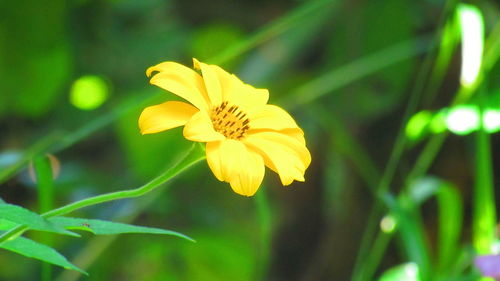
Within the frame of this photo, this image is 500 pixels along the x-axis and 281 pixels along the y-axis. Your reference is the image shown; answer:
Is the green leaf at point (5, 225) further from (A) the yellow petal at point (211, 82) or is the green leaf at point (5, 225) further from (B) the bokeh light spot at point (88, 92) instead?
(B) the bokeh light spot at point (88, 92)

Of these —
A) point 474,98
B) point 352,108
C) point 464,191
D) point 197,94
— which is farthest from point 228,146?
point 464,191

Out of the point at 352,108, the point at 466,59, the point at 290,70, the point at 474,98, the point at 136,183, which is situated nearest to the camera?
the point at 466,59

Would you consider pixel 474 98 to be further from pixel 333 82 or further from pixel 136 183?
pixel 136 183

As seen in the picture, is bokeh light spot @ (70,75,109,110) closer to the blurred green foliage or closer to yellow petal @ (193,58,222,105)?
the blurred green foliage

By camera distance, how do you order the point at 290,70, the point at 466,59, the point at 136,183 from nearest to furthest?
the point at 466,59 → the point at 136,183 → the point at 290,70

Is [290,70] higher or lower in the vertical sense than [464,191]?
higher

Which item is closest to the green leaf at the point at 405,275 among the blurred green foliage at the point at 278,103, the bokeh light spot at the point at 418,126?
the blurred green foliage at the point at 278,103

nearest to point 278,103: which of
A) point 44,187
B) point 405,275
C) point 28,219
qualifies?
point 405,275

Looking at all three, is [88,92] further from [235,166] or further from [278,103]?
[235,166]
